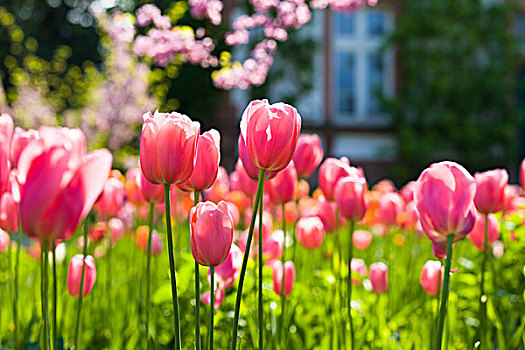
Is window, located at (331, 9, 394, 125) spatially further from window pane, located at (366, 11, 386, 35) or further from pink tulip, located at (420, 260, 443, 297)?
pink tulip, located at (420, 260, 443, 297)

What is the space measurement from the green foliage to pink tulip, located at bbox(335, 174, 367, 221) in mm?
9217

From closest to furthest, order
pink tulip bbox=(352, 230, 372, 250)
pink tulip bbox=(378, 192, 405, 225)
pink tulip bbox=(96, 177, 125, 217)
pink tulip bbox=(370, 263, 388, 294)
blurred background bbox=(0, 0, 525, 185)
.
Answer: pink tulip bbox=(370, 263, 388, 294) < pink tulip bbox=(96, 177, 125, 217) < pink tulip bbox=(378, 192, 405, 225) < pink tulip bbox=(352, 230, 372, 250) < blurred background bbox=(0, 0, 525, 185)

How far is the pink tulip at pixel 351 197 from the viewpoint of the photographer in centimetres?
95

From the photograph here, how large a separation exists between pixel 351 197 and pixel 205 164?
32 centimetres

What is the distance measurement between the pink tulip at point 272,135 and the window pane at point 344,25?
1044cm

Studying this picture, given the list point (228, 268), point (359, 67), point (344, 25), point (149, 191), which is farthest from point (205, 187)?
point (344, 25)

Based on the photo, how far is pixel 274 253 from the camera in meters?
→ 1.34

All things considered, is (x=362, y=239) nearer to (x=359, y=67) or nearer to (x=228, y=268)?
(x=228, y=268)

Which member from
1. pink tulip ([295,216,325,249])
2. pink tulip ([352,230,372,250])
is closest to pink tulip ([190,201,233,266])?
pink tulip ([295,216,325,249])

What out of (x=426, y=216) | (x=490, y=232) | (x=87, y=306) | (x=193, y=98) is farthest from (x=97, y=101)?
(x=426, y=216)

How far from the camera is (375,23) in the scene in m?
10.8

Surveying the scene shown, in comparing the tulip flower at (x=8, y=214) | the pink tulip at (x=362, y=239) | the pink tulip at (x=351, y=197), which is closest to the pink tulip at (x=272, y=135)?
the pink tulip at (x=351, y=197)

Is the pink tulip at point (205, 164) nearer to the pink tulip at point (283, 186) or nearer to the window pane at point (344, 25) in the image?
the pink tulip at point (283, 186)

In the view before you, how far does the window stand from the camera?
10.6 meters
